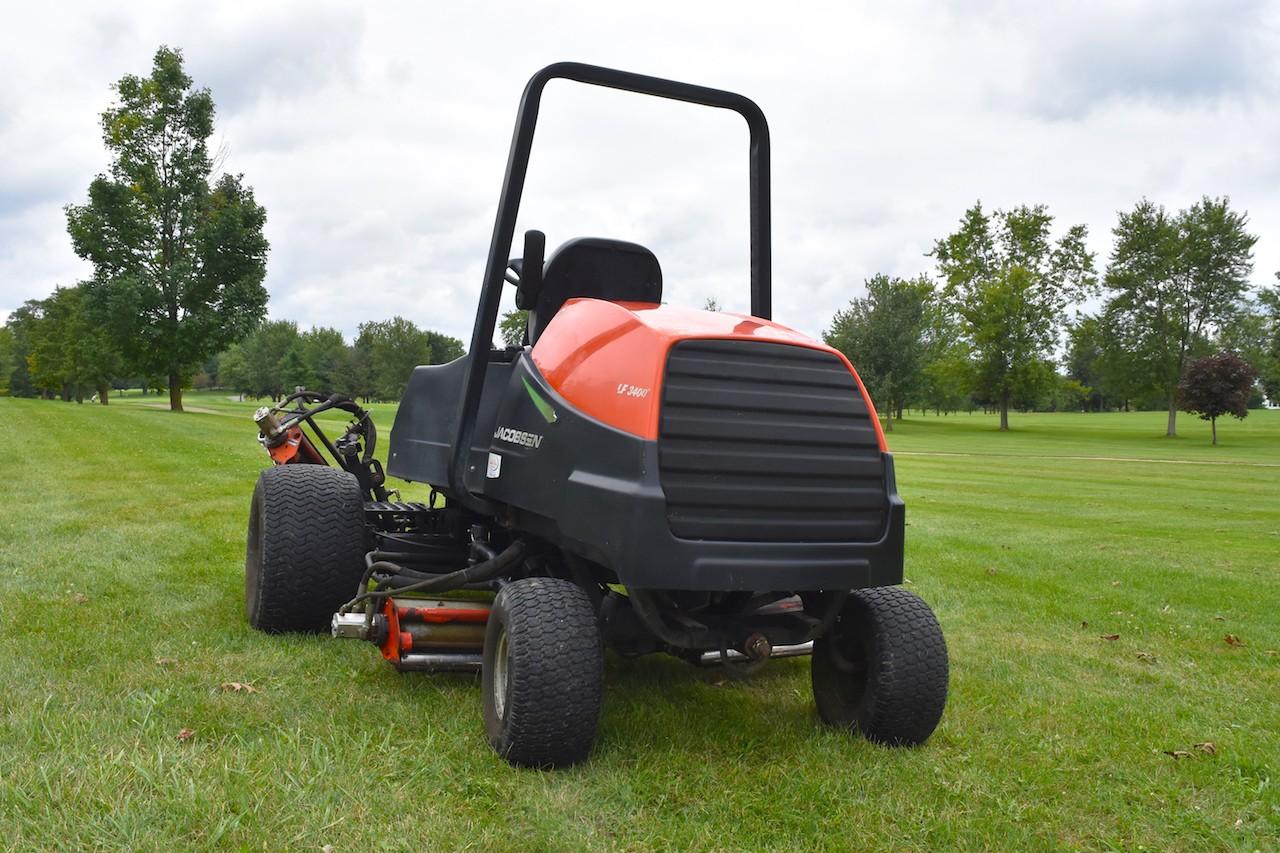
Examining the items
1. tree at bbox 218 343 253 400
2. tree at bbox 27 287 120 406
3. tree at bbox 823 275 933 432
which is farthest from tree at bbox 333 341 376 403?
tree at bbox 823 275 933 432

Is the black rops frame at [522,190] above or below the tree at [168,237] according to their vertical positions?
below

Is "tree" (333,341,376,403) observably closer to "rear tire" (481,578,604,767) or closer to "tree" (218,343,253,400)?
"tree" (218,343,253,400)

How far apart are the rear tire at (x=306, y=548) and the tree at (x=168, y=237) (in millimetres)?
32773

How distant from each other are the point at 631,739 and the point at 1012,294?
5756 cm

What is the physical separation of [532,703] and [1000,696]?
2445mm

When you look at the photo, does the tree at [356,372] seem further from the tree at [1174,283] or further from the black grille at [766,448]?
the black grille at [766,448]

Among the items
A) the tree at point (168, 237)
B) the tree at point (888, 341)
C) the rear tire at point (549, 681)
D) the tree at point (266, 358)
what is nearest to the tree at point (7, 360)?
the tree at point (266, 358)

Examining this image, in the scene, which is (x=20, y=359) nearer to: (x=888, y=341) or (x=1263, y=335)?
(x=888, y=341)

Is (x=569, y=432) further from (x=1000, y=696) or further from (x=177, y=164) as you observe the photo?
(x=177, y=164)

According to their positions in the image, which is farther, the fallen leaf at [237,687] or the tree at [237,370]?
the tree at [237,370]

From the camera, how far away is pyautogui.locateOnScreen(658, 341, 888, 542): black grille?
3.32m

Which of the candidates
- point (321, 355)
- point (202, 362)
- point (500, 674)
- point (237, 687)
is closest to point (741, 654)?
point (500, 674)

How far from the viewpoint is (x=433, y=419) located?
4746 mm

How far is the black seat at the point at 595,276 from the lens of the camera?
4.27 metres
